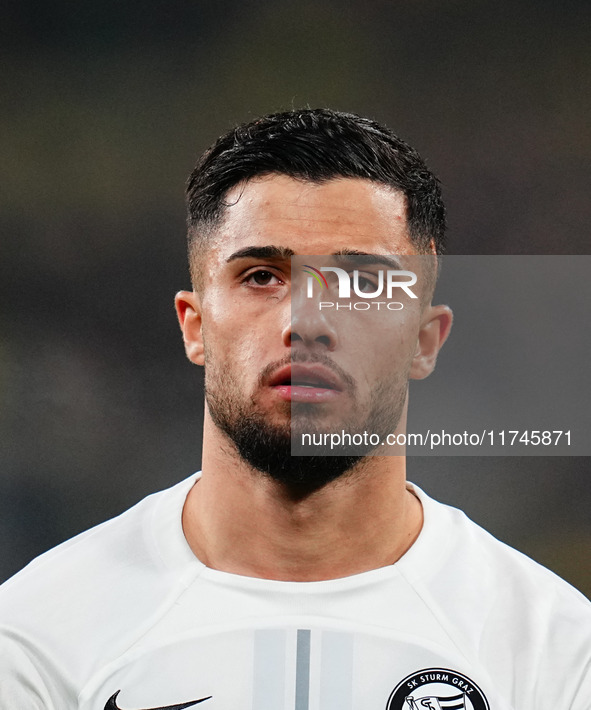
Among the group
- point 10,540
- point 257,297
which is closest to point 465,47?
point 257,297

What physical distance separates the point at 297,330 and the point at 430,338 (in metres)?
0.45

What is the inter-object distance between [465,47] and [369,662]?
76.5 inches

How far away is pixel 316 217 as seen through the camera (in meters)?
2.25

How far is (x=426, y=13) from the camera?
2.64m

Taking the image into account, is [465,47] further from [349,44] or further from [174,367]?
[174,367]

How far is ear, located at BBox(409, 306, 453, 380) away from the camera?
2408mm

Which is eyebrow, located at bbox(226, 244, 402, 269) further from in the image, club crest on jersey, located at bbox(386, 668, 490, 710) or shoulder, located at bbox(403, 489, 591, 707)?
club crest on jersey, located at bbox(386, 668, 490, 710)

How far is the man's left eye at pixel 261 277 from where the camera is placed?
2277 millimetres

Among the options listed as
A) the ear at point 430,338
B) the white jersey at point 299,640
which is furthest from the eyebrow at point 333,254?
the white jersey at point 299,640

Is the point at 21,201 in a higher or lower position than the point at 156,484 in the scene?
higher

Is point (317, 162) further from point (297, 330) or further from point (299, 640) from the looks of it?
point (299, 640)

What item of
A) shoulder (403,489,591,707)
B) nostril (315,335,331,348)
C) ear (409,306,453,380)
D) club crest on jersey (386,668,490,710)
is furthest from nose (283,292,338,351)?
club crest on jersey (386,668,490,710)

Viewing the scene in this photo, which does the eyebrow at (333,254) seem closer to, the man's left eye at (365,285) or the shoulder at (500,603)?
the man's left eye at (365,285)

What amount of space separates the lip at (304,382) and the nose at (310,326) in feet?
0.21
